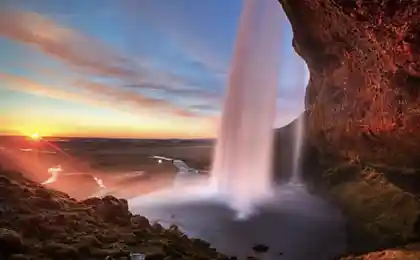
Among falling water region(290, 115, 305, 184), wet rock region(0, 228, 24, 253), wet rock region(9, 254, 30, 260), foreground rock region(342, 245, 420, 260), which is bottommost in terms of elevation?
foreground rock region(342, 245, 420, 260)

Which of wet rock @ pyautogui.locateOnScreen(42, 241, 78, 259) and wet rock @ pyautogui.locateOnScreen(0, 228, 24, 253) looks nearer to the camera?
wet rock @ pyautogui.locateOnScreen(0, 228, 24, 253)

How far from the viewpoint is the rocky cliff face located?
39.3 feet

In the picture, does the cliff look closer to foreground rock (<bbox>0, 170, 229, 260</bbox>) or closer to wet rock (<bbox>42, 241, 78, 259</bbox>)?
foreground rock (<bbox>0, 170, 229, 260</bbox>)

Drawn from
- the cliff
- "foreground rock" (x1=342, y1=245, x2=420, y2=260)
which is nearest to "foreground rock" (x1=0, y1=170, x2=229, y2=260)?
"foreground rock" (x1=342, y1=245, x2=420, y2=260)

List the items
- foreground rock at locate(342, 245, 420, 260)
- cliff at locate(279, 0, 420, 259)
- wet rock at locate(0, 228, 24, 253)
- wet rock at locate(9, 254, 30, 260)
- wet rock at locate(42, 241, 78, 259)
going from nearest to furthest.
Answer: wet rock at locate(9, 254, 30, 260), wet rock at locate(0, 228, 24, 253), wet rock at locate(42, 241, 78, 259), foreground rock at locate(342, 245, 420, 260), cliff at locate(279, 0, 420, 259)

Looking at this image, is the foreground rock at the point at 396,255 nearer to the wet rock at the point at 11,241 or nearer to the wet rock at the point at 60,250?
the wet rock at the point at 60,250

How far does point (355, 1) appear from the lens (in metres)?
11.7

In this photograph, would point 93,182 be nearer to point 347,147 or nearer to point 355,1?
point 347,147

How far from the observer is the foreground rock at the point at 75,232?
9883 millimetres

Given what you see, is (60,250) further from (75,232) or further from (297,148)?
(297,148)

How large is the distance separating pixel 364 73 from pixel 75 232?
14075mm

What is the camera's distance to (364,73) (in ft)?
60.2

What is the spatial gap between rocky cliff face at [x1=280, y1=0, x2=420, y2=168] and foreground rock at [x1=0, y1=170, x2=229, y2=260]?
8725 millimetres

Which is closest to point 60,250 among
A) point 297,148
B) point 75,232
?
point 75,232
